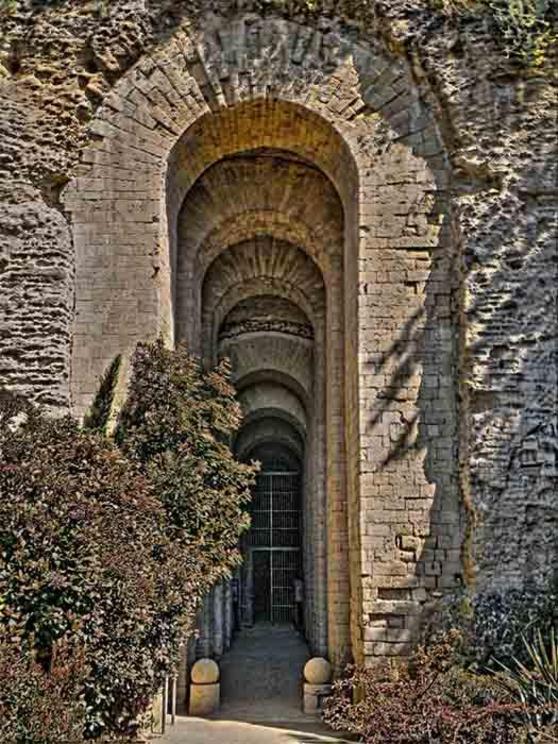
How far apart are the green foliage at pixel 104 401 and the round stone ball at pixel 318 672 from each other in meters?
3.94

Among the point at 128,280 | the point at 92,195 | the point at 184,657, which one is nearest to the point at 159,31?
the point at 92,195

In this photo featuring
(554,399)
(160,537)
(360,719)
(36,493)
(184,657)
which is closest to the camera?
(36,493)

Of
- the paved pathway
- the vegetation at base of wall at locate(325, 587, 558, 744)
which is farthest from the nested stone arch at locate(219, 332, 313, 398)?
the vegetation at base of wall at locate(325, 587, 558, 744)

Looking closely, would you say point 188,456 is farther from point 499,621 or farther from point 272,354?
point 272,354

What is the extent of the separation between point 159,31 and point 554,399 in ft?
18.7

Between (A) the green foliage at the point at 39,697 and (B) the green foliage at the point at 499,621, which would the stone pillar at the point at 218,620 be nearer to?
(B) the green foliage at the point at 499,621

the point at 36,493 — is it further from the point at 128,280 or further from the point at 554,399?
the point at 554,399

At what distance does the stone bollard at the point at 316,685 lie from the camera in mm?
10477

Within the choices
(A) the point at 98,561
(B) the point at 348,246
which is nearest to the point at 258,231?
(B) the point at 348,246

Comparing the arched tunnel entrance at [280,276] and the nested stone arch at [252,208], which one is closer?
the arched tunnel entrance at [280,276]

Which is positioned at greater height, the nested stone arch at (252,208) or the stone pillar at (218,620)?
the nested stone arch at (252,208)

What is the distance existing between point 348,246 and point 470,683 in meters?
4.99

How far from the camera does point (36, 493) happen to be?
717cm

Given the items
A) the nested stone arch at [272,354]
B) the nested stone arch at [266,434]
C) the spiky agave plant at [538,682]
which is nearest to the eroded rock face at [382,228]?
the spiky agave plant at [538,682]
